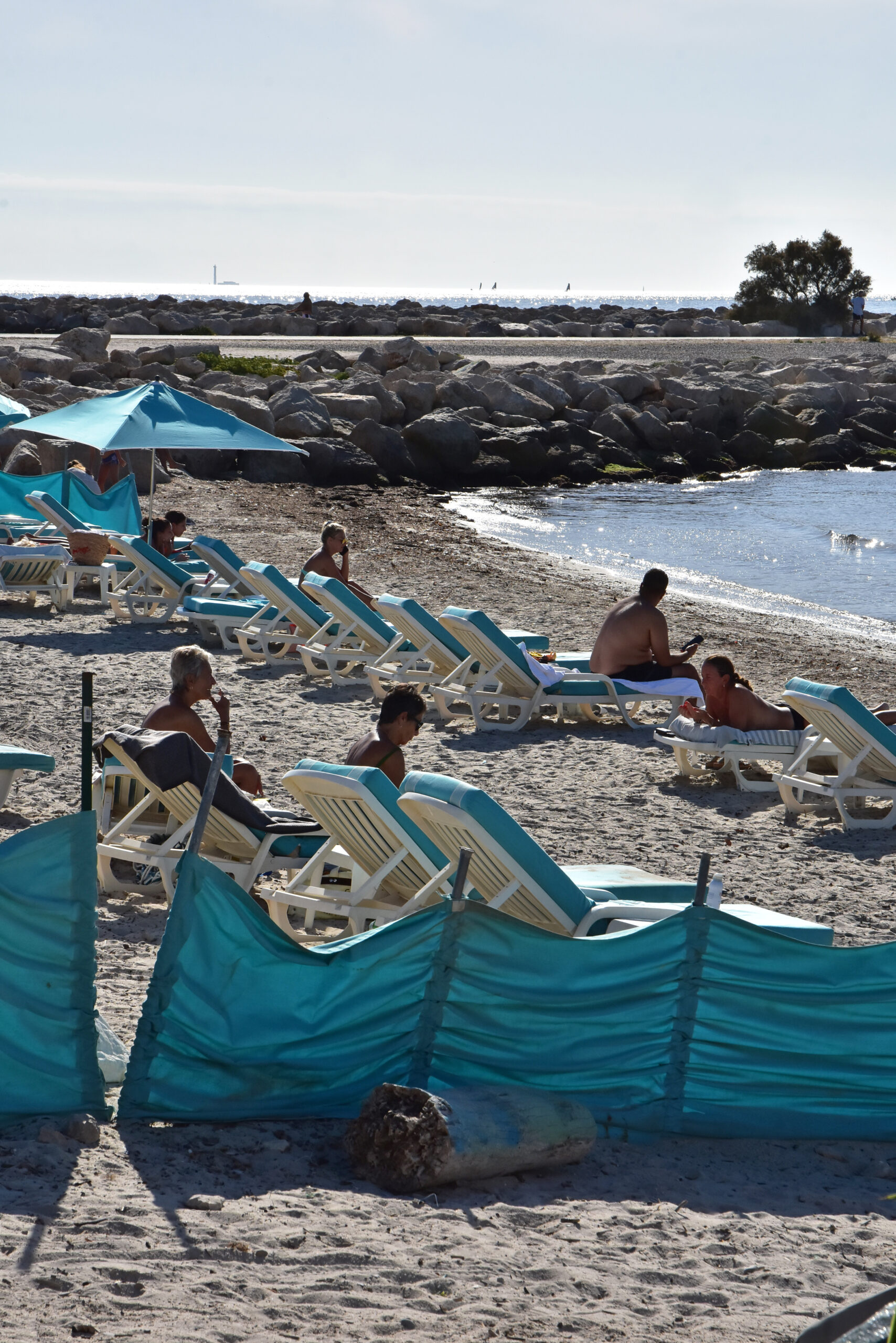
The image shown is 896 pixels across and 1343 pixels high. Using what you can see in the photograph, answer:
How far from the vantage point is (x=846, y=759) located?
7.02 metres

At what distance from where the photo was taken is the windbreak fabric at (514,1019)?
141 inches

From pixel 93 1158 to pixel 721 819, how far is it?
171 inches

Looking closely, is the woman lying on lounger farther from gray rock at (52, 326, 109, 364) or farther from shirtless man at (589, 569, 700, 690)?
gray rock at (52, 326, 109, 364)

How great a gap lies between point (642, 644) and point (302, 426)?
1613 cm

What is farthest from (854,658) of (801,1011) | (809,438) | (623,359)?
(623,359)

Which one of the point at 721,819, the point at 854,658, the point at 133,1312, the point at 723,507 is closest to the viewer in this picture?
the point at 133,1312

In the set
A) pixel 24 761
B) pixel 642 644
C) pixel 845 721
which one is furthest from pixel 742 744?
pixel 24 761

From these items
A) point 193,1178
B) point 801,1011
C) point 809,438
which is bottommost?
point 193,1178

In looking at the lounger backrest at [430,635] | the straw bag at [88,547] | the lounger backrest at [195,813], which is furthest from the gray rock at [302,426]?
the lounger backrest at [195,813]

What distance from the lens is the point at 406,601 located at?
9.28 m

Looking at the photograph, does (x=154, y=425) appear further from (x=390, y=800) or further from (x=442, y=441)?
(x=442, y=441)

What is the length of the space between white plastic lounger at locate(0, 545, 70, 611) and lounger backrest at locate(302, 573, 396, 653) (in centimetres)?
314

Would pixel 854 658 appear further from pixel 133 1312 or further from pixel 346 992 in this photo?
pixel 133 1312

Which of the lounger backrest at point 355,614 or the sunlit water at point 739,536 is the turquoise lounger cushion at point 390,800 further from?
the sunlit water at point 739,536
